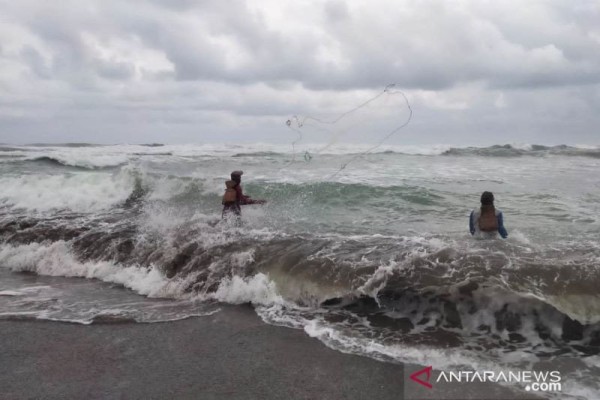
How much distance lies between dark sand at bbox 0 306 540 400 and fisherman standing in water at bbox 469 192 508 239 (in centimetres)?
439

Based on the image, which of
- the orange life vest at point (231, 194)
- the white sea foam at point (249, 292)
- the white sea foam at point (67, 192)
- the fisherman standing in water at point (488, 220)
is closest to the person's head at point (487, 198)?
the fisherman standing in water at point (488, 220)

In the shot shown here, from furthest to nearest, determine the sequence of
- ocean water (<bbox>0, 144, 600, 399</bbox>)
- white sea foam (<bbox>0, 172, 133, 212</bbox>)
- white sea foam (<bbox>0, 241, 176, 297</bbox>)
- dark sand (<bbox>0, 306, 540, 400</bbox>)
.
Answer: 1. white sea foam (<bbox>0, 172, 133, 212</bbox>)
2. white sea foam (<bbox>0, 241, 176, 297</bbox>)
3. ocean water (<bbox>0, 144, 600, 399</bbox>)
4. dark sand (<bbox>0, 306, 540, 400</bbox>)

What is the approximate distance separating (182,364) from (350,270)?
3.01 metres

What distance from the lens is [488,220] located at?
8094 mm

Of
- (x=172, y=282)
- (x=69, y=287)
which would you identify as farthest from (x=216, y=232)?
(x=69, y=287)

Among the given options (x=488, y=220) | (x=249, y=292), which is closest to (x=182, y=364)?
(x=249, y=292)

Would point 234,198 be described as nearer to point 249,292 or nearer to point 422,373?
point 249,292

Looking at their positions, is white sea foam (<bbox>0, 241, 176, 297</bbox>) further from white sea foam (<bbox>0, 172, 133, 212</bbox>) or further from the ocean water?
white sea foam (<bbox>0, 172, 133, 212</bbox>)

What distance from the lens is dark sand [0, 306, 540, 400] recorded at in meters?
4.24

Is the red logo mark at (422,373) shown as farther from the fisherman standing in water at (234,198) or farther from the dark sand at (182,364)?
A: the fisherman standing in water at (234,198)

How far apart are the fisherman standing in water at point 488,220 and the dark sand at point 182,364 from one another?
439 centimetres

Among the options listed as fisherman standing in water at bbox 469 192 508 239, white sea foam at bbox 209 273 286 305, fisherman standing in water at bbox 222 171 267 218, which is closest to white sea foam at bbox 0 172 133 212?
fisherman standing in water at bbox 222 171 267 218

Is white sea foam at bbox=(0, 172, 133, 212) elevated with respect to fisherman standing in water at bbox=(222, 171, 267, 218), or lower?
lower

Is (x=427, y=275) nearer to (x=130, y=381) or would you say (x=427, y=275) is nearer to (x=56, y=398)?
(x=130, y=381)
